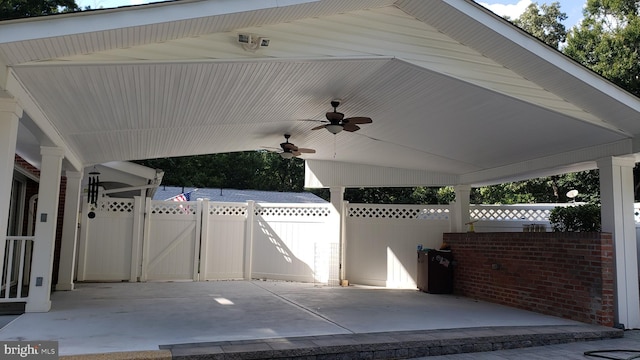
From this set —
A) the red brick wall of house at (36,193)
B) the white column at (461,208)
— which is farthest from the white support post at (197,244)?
the white column at (461,208)

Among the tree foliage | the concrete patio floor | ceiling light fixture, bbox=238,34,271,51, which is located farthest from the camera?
the tree foliage

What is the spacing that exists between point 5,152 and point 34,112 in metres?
0.75

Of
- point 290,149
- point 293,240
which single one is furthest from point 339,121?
point 293,240

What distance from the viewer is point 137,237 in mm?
10023

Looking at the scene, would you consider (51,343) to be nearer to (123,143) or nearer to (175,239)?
(123,143)

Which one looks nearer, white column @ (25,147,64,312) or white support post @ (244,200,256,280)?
white column @ (25,147,64,312)

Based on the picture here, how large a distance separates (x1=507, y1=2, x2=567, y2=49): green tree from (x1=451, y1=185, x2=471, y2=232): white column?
41.9ft

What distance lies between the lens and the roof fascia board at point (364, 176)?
32.4 feet

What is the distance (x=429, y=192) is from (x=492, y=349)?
51.1ft

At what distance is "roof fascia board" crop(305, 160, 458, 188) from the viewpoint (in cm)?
988

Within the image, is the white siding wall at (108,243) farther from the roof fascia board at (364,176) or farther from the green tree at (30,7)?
the green tree at (30,7)

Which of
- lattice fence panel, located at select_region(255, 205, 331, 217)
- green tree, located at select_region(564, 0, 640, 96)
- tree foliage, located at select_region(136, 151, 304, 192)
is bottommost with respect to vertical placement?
lattice fence panel, located at select_region(255, 205, 331, 217)

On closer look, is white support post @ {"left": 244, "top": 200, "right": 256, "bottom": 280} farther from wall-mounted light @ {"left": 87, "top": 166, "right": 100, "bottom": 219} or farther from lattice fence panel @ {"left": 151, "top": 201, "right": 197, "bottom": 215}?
wall-mounted light @ {"left": 87, "top": 166, "right": 100, "bottom": 219}

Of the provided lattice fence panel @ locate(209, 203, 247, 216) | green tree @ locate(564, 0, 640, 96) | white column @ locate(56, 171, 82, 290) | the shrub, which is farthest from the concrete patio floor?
green tree @ locate(564, 0, 640, 96)
